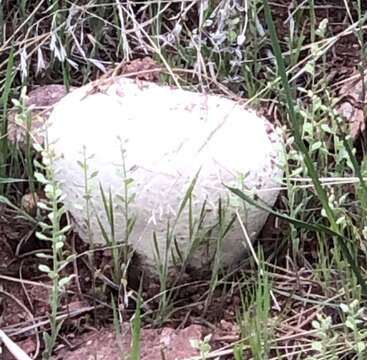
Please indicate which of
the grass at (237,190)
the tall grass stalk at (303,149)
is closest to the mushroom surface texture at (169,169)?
the grass at (237,190)

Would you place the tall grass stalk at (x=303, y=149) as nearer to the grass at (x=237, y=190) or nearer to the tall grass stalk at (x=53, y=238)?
the grass at (x=237, y=190)

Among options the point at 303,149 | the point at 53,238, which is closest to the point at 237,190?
the point at 303,149

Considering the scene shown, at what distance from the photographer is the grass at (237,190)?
1.58 metres

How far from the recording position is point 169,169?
169cm

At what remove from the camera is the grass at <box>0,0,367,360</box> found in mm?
1579

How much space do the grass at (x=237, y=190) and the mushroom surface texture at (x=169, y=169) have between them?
0.7 inches

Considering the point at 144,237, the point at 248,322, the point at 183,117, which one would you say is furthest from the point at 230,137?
the point at 248,322

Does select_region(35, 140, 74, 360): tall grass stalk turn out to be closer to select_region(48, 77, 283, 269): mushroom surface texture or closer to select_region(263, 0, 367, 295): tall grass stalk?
select_region(48, 77, 283, 269): mushroom surface texture

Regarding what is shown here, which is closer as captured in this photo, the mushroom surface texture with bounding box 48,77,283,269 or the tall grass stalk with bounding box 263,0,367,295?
the tall grass stalk with bounding box 263,0,367,295

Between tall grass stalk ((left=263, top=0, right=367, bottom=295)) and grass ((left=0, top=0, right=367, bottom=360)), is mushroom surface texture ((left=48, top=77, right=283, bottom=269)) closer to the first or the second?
grass ((left=0, top=0, right=367, bottom=360))

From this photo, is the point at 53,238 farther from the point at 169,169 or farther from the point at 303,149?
the point at 303,149

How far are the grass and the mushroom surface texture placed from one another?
19 mm

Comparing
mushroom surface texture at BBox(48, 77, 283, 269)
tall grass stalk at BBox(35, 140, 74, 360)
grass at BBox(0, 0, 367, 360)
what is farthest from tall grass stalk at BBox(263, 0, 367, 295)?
tall grass stalk at BBox(35, 140, 74, 360)

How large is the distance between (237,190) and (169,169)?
0.20 meters
